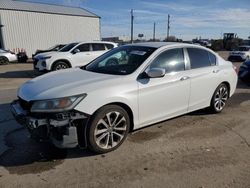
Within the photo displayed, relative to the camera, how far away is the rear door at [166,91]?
4564 mm

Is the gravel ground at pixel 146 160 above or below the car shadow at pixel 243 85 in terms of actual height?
above

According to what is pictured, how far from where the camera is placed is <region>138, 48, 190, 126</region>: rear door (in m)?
4.56

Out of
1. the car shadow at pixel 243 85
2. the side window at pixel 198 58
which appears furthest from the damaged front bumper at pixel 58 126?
the car shadow at pixel 243 85

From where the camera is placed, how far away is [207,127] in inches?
213

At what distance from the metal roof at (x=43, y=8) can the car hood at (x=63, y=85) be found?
90.6ft

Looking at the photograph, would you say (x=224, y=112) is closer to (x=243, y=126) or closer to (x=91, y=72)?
(x=243, y=126)

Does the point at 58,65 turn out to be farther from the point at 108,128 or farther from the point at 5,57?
the point at 5,57

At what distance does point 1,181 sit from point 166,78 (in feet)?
9.69

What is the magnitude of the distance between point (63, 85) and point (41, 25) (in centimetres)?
2958

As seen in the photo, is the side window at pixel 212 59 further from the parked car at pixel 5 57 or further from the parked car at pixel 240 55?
the parked car at pixel 240 55

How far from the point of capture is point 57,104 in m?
3.77

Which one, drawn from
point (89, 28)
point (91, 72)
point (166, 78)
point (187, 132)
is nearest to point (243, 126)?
point (187, 132)

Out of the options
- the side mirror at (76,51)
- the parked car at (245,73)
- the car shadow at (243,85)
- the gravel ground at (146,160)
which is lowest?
the car shadow at (243,85)

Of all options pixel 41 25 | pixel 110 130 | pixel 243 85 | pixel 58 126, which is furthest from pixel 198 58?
pixel 41 25
